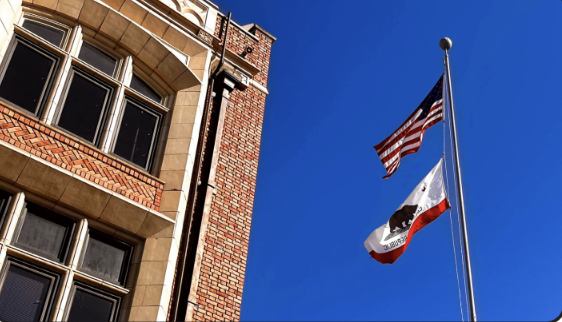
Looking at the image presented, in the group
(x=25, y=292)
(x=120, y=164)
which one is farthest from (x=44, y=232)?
(x=120, y=164)

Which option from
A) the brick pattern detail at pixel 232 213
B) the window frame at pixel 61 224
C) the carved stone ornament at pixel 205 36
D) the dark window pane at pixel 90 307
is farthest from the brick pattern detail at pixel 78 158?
the carved stone ornament at pixel 205 36

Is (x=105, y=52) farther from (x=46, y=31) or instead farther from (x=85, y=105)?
(x=85, y=105)

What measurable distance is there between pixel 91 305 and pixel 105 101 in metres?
3.70

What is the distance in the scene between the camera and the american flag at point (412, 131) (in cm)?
1234

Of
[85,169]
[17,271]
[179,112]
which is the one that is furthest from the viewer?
[179,112]

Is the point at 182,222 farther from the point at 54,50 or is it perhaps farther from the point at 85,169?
the point at 54,50

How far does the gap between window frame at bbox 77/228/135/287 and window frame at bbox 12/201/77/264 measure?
26cm

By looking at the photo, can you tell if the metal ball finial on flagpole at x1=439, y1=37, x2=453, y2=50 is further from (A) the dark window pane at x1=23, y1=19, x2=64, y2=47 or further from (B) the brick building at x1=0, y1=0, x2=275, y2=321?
(A) the dark window pane at x1=23, y1=19, x2=64, y2=47

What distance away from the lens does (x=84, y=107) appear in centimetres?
1113

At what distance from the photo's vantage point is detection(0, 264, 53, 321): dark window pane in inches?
347

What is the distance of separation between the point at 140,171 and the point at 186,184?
829 millimetres

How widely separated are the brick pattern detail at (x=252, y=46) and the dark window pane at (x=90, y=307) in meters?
6.41

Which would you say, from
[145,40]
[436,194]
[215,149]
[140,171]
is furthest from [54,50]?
[436,194]

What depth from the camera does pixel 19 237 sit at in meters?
9.45
